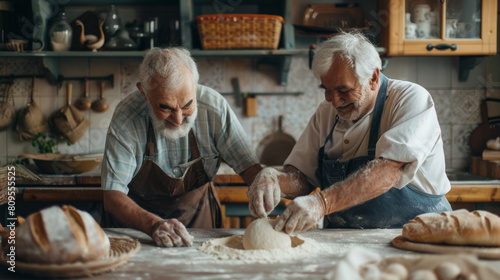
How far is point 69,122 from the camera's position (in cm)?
372

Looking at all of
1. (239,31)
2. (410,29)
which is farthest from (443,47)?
(239,31)

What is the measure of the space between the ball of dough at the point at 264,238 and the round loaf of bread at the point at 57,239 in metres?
0.52

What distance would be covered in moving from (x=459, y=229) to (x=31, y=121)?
3326 millimetres

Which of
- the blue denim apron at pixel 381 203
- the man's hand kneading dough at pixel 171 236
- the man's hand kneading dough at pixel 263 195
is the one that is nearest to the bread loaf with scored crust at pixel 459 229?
the blue denim apron at pixel 381 203

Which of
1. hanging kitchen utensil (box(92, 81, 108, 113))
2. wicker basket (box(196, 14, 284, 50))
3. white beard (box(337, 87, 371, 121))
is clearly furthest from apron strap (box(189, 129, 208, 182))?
hanging kitchen utensil (box(92, 81, 108, 113))

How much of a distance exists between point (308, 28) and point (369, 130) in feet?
5.21

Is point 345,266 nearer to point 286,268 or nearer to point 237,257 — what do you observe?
point 286,268

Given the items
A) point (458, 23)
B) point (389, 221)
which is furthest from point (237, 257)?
point (458, 23)

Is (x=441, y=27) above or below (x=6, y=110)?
above

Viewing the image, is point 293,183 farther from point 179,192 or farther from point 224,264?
point 224,264

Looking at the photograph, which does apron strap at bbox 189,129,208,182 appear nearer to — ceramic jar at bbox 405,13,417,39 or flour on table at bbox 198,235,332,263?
flour on table at bbox 198,235,332,263

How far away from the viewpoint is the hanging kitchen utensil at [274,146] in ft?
12.6

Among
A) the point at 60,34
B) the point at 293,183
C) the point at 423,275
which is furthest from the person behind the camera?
the point at 60,34

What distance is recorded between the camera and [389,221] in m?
1.97
